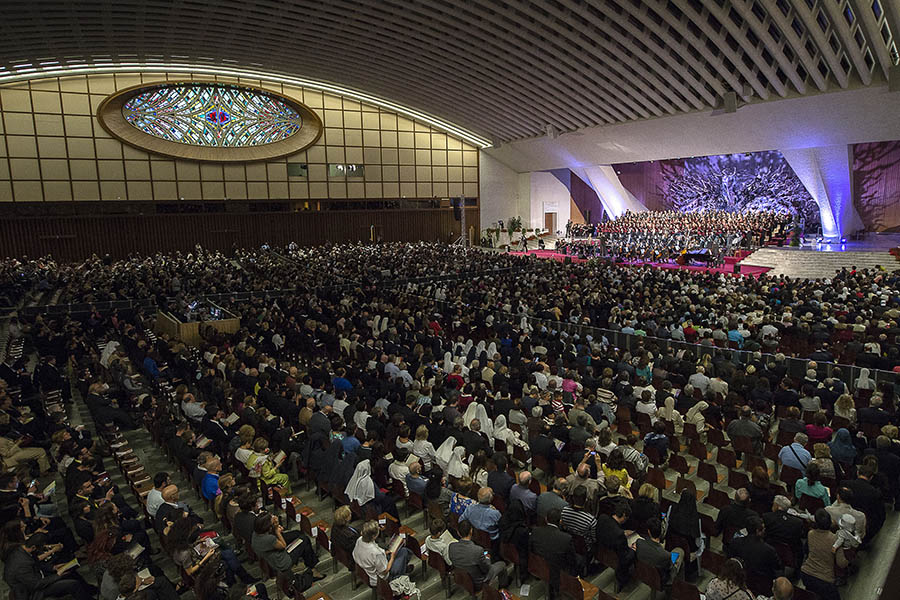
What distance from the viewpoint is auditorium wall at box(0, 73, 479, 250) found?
29.0 m

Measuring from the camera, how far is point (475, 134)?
3891cm

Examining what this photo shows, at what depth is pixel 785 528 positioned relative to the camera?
177 inches

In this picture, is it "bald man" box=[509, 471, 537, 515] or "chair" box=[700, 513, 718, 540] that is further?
"bald man" box=[509, 471, 537, 515]

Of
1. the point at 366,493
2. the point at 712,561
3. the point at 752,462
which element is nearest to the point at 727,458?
the point at 752,462

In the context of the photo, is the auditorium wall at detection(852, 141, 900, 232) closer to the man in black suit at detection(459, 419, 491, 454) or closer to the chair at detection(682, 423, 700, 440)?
the chair at detection(682, 423, 700, 440)

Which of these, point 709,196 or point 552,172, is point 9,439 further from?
point 552,172

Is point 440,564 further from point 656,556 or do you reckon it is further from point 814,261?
point 814,261

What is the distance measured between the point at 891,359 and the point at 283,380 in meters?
10.2

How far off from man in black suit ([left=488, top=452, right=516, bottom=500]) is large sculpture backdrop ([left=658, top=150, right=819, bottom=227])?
32.7 meters

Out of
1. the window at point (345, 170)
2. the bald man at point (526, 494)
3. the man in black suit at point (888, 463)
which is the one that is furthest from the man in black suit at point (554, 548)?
the window at point (345, 170)

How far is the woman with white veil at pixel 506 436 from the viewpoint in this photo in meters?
6.93

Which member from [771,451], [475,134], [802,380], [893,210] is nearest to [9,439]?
[771,451]

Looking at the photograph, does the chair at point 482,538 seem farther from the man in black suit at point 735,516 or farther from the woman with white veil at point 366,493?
the man in black suit at point 735,516

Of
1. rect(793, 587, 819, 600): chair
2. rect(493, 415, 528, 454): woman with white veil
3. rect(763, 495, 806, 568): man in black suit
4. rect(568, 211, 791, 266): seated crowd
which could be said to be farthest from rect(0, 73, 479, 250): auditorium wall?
rect(793, 587, 819, 600): chair
